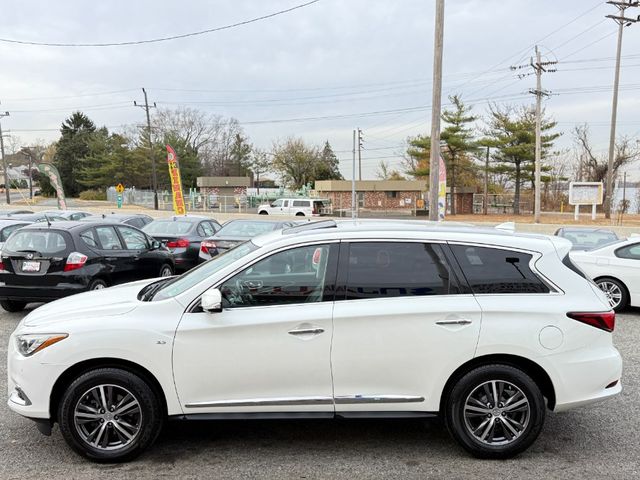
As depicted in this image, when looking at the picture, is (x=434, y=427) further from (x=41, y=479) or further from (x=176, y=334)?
(x=41, y=479)

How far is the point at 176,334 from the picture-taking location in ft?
11.9

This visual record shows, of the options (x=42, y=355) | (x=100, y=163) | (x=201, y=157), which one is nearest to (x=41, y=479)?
(x=42, y=355)

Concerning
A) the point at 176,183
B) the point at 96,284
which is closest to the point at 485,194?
the point at 176,183

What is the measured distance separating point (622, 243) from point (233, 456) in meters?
8.16

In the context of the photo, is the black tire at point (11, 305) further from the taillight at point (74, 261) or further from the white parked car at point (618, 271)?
the white parked car at point (618, 271)

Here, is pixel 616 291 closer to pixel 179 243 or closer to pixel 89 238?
pixel 89 238

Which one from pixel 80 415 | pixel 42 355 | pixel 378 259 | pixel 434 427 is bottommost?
pixel 434 427

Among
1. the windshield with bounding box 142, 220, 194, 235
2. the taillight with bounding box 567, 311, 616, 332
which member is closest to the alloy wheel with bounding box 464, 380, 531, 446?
the taillight with bounding box 567, 311, 616, 332

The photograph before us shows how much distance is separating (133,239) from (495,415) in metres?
7.48

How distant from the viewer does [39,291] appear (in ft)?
25.6

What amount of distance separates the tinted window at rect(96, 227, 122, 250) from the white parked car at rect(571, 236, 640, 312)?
7.73m

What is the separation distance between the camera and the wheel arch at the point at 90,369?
3662 millimetres

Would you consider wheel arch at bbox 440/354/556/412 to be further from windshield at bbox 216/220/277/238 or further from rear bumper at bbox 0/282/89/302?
windshield at bbox 216/220/277/238

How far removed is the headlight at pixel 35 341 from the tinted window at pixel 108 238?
16.8 ft
